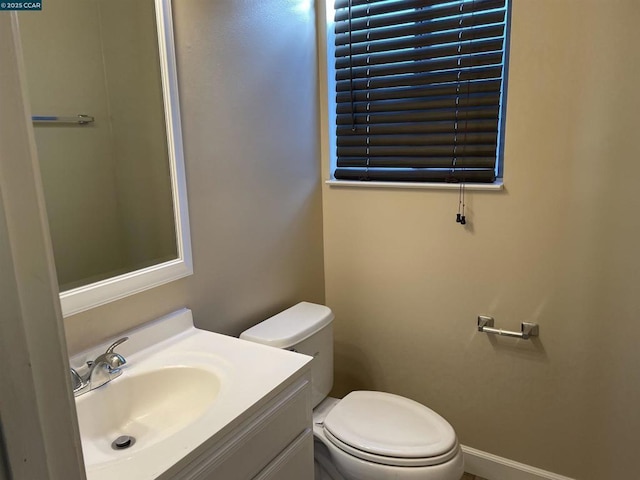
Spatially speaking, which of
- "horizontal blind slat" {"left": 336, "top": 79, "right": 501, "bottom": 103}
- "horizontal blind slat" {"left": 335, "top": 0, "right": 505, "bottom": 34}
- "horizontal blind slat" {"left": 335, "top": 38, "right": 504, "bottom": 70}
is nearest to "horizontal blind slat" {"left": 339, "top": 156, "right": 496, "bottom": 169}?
"horizontal blind slat" {"left": 336, "top": 79, "right": 501, "bottom": 103}

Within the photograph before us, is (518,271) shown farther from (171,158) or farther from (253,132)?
(171,158)

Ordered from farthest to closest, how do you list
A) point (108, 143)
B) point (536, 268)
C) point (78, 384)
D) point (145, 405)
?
point (536, 268), point (108, 143), point (145, 405), point (78, 384)

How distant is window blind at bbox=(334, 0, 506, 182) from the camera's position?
1738mm

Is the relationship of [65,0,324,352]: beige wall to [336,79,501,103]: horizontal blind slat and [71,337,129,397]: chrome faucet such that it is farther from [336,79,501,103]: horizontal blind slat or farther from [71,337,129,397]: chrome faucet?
[336,79,501,103]: horizontal blind slat

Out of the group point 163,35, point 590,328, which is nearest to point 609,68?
point 590,328

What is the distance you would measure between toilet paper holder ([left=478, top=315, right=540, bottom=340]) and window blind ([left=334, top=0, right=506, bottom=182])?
0.56 metres

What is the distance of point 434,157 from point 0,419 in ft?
5.72

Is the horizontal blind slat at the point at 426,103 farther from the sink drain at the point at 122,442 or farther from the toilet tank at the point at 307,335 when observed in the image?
the sink drain at the point at 122,442

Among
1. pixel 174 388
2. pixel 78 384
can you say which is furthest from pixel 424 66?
pixel 78 384

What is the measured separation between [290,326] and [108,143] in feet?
2.77

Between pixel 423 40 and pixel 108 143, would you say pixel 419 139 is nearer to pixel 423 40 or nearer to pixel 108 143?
pixel 423 40

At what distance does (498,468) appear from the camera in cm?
197

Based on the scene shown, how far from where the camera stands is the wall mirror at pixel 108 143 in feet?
4.11

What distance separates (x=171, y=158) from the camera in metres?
1.43
